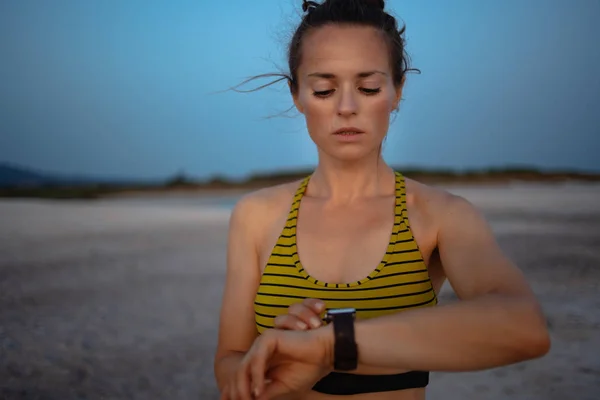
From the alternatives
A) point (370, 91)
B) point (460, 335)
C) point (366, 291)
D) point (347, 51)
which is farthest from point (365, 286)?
point (347, 51)

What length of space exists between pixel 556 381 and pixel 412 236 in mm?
2190

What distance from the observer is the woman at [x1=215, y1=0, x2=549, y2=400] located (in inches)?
59.3

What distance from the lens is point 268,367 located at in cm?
161

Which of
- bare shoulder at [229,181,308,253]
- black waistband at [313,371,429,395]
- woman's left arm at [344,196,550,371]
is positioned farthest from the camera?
bare shoulder at [229,181,308,253]

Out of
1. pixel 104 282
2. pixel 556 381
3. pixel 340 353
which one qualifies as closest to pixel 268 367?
pixel 340 353

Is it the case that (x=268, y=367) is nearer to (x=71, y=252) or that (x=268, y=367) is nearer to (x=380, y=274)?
(x=380, y=274)

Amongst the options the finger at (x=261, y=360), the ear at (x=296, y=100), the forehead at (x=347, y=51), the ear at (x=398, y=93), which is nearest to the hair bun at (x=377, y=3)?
the forehead at (x=347, y=51)

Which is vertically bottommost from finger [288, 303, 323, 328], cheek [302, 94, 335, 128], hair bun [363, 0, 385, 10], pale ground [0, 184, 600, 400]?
pale ground [0, 184, 600, 400]

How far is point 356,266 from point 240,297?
36 cm

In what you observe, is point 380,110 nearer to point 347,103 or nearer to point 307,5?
point 347,103

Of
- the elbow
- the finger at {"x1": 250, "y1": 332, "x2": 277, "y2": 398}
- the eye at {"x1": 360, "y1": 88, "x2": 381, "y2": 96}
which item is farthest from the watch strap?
the eye at {"x1": 360, "y1": 88, "x2": 381, "y2": 96}

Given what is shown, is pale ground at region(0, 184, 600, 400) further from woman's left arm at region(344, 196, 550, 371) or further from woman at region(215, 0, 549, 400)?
woman's left arm at region(344, 196, 550, 371)

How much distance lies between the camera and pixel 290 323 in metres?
1.56

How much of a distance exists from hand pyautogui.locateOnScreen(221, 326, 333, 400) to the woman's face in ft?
2.04
